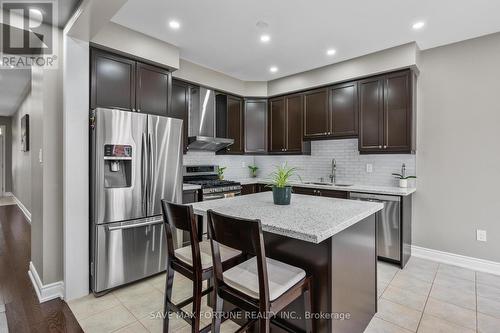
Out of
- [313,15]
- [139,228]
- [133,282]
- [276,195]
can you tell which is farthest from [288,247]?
[313,15]

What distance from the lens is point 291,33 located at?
3.03 metres

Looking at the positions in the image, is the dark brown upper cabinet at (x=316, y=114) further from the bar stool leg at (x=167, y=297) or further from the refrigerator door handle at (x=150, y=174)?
the bar stool leg at (x=167, y=297)

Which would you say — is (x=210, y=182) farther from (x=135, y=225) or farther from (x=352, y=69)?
(x=352, y=69)

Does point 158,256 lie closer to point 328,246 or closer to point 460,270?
point 328,246

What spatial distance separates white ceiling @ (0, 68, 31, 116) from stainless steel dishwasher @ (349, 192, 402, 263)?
565 centimetres

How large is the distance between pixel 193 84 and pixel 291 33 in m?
1.71

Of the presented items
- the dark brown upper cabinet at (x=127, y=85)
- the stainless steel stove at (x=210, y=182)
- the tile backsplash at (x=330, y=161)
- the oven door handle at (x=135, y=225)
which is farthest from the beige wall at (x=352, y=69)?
the oven door handle at (x=135, y=225)

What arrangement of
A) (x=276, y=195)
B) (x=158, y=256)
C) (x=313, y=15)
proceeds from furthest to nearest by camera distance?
(x=158, y=256) < (x=313, y=15) < (x=276, y=195)

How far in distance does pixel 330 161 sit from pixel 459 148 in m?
1.74

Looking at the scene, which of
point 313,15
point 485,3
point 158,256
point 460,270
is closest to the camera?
point 485,3

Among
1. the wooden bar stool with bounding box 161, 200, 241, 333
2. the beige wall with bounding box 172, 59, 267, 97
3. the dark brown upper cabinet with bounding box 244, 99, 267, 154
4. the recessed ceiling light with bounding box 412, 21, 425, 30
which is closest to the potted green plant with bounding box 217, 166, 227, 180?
the dark brown upper cabinet with bounding box 244, 99, 267, 154

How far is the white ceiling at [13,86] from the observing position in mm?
4191

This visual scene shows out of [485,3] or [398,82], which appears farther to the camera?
[398,82]

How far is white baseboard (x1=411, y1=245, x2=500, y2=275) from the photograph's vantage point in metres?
3.06
